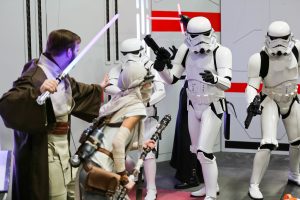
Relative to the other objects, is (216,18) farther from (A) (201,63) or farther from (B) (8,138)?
(B) (8,138)

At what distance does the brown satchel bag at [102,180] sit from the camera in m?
2.54

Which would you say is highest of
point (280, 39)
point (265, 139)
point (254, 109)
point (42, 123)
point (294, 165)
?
point (280, 39)

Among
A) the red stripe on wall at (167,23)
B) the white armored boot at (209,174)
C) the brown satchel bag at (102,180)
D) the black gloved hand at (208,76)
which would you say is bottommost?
the white armored boot at (209,174)

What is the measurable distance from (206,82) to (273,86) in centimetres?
82

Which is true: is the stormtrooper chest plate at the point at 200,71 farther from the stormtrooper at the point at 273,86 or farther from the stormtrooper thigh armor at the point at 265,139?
the stormtrooper thigh armor at the point at 265,139

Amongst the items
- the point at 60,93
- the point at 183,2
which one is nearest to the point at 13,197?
the point at 60,93

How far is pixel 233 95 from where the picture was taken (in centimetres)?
630

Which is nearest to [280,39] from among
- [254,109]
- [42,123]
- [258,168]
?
[254,109]

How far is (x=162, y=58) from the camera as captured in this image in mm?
3949

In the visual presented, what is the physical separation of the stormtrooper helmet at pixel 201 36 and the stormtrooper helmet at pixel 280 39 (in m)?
0.58

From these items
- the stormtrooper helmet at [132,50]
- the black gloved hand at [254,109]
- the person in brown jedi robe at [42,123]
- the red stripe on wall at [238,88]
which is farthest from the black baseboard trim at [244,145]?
the person in brown jedi robe at [42,123]

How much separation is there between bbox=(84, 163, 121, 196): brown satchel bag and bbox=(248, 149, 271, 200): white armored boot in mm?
2232

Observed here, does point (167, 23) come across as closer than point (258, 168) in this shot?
No

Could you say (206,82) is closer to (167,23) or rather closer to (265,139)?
(265,139)
